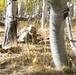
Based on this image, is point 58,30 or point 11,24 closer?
point 58,30

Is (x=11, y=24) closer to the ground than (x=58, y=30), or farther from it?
farther from it

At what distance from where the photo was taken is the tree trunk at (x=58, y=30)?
308cm

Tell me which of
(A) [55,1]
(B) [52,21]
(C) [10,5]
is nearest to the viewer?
(A) [55,1]

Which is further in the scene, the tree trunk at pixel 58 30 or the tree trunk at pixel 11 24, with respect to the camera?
the tree trunk at pixel 11 24

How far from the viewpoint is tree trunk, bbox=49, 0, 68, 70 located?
10.1 ft

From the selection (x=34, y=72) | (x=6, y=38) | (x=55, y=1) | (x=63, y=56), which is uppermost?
(x=55, y=1)

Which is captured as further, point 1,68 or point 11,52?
point 11,52

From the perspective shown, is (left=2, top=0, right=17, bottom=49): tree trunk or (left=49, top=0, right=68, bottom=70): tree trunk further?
(left=2, top=0, right=17, bottom=49): tree trunk

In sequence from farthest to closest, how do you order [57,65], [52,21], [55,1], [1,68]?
[1,68], [57,65], [52,21], [55,1]

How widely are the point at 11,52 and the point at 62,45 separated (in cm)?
180

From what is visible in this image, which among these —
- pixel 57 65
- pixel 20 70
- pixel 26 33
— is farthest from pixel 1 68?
pixel 26 33

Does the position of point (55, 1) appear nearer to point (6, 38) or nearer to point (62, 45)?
point (62, 45)

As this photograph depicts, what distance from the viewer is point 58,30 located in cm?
326

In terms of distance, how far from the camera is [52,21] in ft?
10.6
